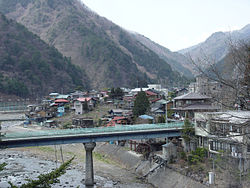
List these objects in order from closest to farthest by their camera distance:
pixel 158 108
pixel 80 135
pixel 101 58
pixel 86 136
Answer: pixel 80 135 < pixel 86 136 < pixel 158 108 < pixel 101 58

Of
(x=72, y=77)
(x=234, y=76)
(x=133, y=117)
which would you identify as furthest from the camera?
(x=72, y=77)

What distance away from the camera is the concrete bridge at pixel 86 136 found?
29761 millimetres

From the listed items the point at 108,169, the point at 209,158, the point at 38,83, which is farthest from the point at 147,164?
the point at 38,83

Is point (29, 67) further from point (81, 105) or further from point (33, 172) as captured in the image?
point (33, 172)

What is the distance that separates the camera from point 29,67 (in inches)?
4710

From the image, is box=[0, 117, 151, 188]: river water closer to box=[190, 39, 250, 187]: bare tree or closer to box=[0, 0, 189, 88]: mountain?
box=[190, 39, 250, 187]: bare tree

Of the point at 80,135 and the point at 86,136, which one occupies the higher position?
the point at 80,135

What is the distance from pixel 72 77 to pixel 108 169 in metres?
97.0

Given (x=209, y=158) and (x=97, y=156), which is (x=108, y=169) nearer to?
(x=97, y=156)

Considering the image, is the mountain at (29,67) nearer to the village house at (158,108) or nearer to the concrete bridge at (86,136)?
the village house at (158,108)

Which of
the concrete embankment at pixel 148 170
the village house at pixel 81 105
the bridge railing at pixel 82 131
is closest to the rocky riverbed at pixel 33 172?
the concrete embankment at pixel 148 170

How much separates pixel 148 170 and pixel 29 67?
324 ft

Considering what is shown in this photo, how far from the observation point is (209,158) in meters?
28.6

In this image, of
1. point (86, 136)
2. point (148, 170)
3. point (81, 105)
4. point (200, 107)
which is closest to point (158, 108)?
point (200, 107)
